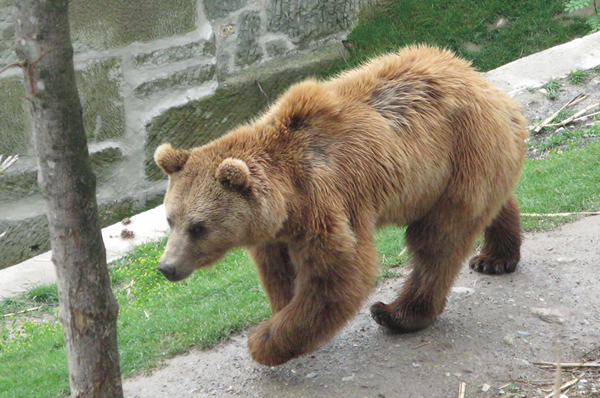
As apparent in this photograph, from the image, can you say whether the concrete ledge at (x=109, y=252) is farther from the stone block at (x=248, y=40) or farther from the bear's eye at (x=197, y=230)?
the bear's eye at (x=197, y=230)

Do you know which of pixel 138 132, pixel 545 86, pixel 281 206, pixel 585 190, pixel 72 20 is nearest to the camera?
pixel 281 206

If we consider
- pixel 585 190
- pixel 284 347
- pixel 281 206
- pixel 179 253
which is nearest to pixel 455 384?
pixel 284 347

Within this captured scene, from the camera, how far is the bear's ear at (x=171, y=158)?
423 centimetres

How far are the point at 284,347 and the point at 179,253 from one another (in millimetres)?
826

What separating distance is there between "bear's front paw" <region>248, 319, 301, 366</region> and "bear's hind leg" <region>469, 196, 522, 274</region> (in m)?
1.97

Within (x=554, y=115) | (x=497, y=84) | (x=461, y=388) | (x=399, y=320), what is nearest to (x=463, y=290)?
(x=399, y=320)

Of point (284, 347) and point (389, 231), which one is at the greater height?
point (284, 347)

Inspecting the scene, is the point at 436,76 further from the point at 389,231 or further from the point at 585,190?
the point at 585,190

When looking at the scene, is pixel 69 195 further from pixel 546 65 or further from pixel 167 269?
pixel 546 65

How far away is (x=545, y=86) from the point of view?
344 inches

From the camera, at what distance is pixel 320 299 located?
4.17 metres

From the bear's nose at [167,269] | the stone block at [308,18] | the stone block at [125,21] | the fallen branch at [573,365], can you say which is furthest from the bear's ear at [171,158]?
the stone block at [308,18]

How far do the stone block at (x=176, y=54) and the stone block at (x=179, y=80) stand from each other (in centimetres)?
14

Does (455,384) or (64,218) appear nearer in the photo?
(64,218)
